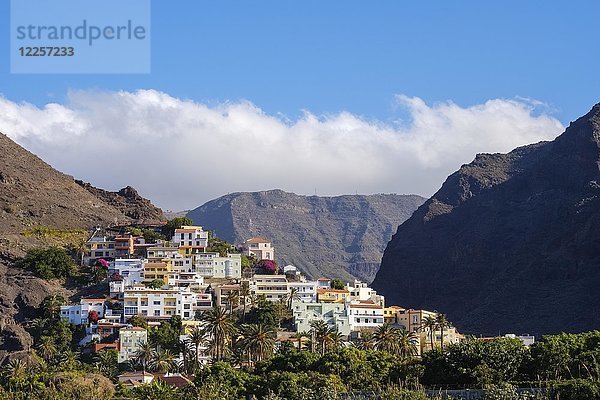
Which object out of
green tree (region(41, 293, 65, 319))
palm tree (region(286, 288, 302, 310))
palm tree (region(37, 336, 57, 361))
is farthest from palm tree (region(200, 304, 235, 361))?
green tree (region(41, 293, 65, 319))

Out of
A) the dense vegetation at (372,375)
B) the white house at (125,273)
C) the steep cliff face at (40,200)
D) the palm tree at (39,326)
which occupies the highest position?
the steep cliff face at (40,200)

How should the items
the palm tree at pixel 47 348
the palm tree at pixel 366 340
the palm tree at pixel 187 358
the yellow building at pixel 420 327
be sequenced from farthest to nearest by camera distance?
the yellow building at pixel 420 327, the palm tree at pixel 47 348, the palm tree at pixel 366 340, the palm tree at pixel 187 358

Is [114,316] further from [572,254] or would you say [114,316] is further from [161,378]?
[572,254]

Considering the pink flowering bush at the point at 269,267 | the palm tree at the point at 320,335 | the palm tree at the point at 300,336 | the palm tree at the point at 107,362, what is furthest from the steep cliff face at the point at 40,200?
the palm tree at the point at 320,335

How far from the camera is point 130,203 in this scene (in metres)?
169

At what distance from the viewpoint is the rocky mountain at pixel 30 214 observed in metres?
113

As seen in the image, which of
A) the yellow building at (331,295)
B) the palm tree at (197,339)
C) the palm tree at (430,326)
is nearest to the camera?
the palm tree at (197,339)

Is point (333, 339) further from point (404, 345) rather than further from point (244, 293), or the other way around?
point (244, 293)

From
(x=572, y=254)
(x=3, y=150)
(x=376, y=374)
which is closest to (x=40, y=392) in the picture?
(x=376, y=374)

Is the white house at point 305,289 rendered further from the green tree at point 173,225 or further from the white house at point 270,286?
the green tree at point 173,225

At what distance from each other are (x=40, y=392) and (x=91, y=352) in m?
39.3

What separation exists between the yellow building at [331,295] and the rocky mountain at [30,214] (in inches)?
1030

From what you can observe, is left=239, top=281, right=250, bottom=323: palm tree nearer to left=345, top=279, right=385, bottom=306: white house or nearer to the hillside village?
the hillside village

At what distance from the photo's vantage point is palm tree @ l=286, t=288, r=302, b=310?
113m
